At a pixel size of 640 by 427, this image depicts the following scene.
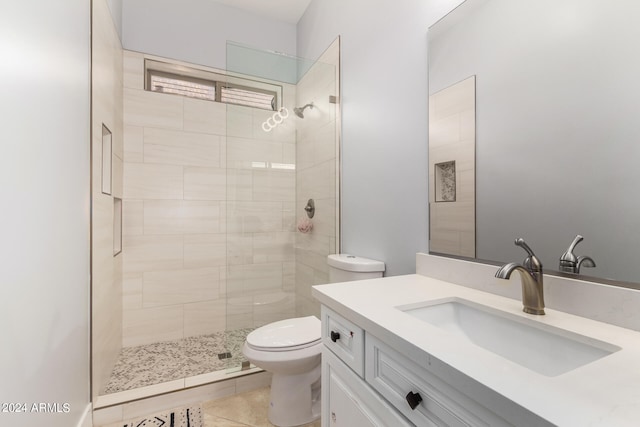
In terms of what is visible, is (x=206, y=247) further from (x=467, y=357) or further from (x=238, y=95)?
(x=467, y=357)

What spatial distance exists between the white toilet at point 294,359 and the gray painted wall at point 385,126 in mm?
192

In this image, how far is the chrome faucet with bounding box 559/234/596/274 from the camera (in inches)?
33.3

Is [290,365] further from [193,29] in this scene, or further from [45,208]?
[193,29]

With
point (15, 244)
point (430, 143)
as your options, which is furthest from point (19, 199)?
point (430, 143)

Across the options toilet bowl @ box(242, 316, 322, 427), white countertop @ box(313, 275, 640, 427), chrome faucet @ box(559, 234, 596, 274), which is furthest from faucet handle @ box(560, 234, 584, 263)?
toilet bowl @ box(242, 316, 322, 427)

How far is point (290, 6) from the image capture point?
2668mm

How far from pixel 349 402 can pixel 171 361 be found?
70.1 inches

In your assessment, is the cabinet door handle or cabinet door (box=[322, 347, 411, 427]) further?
cabinet door (box=[322, 347, 411, 427])

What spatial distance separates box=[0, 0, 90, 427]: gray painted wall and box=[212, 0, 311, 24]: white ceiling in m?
1.52

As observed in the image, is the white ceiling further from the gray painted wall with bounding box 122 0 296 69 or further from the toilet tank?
the toilet tank

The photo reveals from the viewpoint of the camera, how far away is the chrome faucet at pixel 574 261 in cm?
85

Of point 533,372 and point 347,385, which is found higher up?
point 533,372

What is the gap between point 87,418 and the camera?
4.96 ft

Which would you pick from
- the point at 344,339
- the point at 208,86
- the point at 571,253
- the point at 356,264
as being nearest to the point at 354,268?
the point at 356,264
